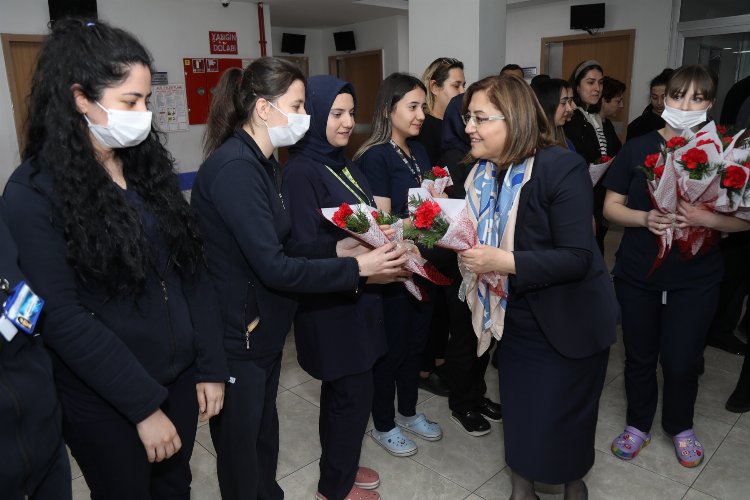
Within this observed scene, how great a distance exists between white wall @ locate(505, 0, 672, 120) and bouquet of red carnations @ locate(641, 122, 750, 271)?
5509 millimetres

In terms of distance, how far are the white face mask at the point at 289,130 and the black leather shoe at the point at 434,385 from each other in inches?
74.9

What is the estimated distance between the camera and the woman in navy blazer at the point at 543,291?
1.68m

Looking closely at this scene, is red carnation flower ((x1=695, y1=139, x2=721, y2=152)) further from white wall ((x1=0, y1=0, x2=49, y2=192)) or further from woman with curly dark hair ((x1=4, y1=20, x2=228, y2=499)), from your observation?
white wall ((x1=0, y1=0, x2=49, y2=192))

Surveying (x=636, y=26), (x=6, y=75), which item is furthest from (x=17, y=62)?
(x=636, y=26)

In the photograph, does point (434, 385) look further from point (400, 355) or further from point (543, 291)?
point (543, 291)

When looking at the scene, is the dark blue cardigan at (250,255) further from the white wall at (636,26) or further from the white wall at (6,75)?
the white wall at (636,26)

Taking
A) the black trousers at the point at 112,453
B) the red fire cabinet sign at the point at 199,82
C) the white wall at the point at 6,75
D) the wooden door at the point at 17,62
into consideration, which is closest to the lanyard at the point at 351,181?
the black trousers at the point at 112,453

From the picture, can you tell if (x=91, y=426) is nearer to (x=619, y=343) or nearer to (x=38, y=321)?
(x=38, y=321)

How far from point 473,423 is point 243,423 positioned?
4.71ft

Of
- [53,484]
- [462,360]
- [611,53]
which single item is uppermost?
[611,53]

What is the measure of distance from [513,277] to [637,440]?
1355 mm

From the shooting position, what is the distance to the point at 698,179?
6.85ft

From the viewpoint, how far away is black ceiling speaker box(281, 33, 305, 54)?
9562mm

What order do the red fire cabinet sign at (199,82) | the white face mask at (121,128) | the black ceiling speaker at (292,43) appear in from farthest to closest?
the black ceiling speaker at (292,43) < the red fire cabinet sign at (199,82) < the white face mask at (121,128)
